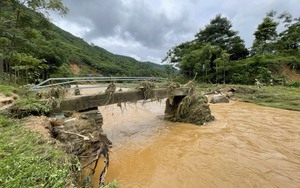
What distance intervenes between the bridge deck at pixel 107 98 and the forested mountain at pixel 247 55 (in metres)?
19.5

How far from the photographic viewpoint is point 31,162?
Answer: 197cm

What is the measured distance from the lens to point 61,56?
24.2 m

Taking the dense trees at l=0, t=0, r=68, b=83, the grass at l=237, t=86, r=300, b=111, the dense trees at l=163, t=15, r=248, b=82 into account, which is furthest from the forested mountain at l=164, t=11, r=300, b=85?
the dense trees at l=0, t=0, r=68, b=83

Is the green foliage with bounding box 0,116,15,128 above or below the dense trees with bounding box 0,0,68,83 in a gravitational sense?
below

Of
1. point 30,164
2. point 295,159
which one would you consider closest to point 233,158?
point 295,159

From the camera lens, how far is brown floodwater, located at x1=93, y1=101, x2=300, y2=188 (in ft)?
12.3

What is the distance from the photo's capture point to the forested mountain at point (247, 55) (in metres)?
23.9

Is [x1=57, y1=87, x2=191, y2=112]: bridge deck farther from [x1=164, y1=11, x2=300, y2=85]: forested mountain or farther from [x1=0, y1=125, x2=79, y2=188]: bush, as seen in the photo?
[x1=164, y1=11, x2=300, y2=85]: forested mountain

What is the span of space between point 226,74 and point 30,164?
28.5 metres

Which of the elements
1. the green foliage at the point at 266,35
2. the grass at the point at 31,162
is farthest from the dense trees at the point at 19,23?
the green foliage at the point at 266,35

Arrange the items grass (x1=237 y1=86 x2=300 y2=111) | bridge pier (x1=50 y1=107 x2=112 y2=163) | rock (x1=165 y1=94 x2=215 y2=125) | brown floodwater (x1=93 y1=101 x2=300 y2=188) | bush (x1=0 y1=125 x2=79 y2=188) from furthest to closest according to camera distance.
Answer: grass (x1=237 y1=86 x2=300 y2=111) < rock (x1=165 y1=94 x2=215 y2=125) < brown floodwater (x1=93 y1=101 x2=300 y2=188) < bridge pier (x1=50 y1=107 x2=112 y2=163) < bush (x1=0 y1=125 x2=79 y2=188)

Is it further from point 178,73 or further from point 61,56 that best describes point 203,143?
point 178,73

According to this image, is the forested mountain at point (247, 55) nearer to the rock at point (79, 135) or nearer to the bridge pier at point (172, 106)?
the bridge pier at point (172, 106)

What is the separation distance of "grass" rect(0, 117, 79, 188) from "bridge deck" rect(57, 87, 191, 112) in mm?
1873
